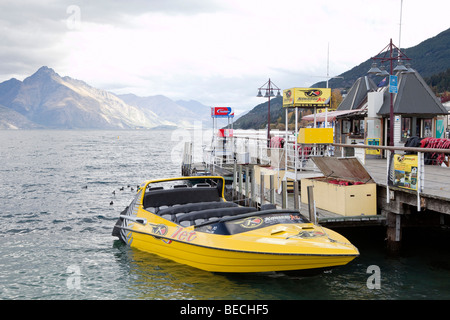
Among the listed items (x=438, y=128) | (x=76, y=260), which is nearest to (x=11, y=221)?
(x=76, y=260)

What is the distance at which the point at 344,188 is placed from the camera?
43.3 feet

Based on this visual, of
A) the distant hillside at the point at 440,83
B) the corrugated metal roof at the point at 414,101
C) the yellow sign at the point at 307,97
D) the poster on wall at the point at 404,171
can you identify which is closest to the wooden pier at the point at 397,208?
the poster on wall at the point at 404,171

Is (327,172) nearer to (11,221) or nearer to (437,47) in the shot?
(11,221)

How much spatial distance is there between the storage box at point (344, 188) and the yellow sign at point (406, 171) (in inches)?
39.4


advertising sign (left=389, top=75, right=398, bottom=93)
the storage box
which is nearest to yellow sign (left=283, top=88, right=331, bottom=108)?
advertising sign (left=389, top=75, right=398, bottom=93)

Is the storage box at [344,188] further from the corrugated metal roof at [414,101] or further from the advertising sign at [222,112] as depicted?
the advertising sign at [222,112]

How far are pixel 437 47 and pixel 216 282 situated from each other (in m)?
211

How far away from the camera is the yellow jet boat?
9602mm

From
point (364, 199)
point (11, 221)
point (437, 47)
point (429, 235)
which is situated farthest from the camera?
point (437, 47)

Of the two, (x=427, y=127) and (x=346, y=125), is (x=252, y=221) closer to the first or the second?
(x=427, y=127)

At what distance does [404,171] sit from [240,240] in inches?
217

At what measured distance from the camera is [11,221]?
805 inches

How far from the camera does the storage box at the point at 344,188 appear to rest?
43.8ft
